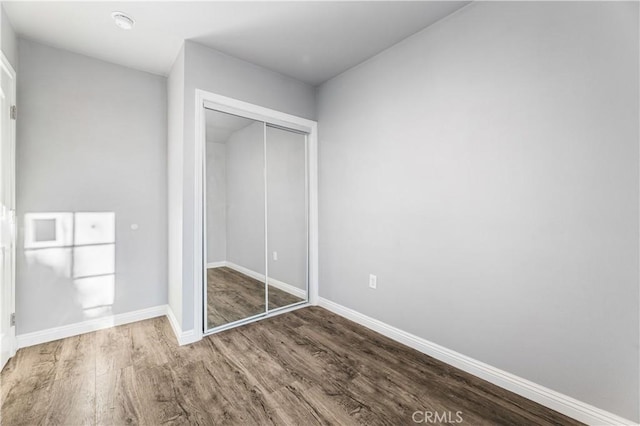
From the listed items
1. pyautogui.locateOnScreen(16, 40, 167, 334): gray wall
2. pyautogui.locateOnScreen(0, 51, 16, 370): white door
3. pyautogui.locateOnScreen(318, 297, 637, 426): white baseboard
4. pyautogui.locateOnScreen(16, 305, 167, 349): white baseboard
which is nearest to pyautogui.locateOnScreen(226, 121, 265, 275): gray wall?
pyautogui.locateOnScreen(16, 40, 167, 334): gray wall

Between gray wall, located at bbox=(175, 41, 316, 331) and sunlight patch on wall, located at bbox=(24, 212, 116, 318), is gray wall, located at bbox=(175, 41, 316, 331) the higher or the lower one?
the higher one

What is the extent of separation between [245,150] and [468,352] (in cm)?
261

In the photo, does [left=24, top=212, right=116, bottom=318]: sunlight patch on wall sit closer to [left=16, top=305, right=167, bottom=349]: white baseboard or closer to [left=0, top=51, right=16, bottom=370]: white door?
[left=16, top=305, right=167, bottom=349]: white baseboard

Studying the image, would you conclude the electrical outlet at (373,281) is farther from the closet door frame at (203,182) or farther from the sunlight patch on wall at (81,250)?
the sunlight patch on wall at (81,250)

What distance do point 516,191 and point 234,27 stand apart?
241cm

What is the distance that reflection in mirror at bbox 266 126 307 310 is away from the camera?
3.01 meters

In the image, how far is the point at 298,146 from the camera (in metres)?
3.23

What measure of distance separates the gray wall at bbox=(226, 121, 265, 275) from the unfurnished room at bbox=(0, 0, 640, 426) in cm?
2

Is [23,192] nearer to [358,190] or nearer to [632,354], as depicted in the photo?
[358,190]

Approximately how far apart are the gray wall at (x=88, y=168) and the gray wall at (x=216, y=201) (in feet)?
2.54

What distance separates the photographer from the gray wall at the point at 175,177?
242cm

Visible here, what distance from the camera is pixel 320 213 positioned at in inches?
128

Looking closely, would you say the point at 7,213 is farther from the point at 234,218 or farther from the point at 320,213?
the point at 320,213

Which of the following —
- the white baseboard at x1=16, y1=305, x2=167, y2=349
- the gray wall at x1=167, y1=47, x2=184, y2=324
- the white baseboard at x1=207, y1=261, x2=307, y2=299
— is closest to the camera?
the white baseboard at x1=16, y1=305, x2=167, y2=349
